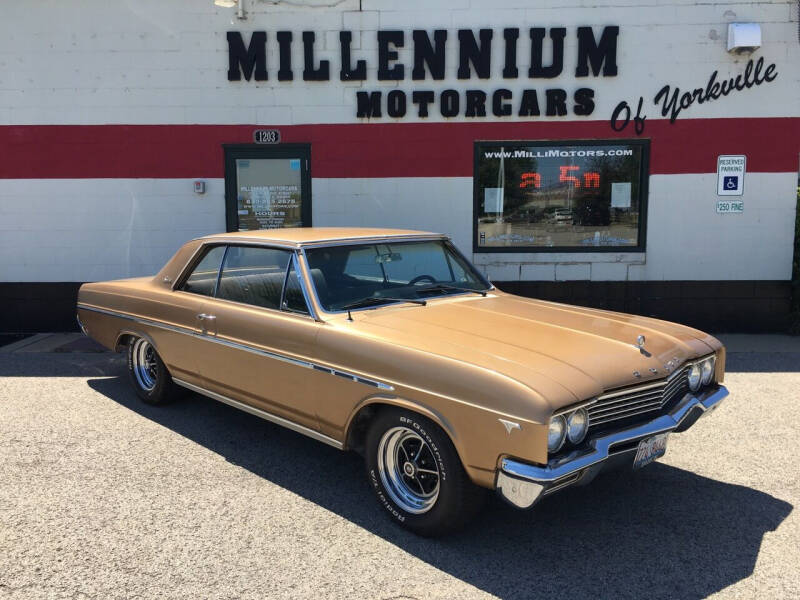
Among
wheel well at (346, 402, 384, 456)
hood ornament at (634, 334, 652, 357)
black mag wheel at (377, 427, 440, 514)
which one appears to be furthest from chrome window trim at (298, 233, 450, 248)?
hood ornament at (634, 334, 652, 357)

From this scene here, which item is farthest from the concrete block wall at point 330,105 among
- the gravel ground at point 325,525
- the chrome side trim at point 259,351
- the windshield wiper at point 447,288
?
the windshield wiper at point 447,288

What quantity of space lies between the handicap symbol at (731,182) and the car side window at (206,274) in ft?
21.8

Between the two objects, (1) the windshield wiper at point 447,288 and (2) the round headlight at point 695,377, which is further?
(1) the windshield wiper at point 447,288

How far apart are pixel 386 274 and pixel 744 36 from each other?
6.42 m

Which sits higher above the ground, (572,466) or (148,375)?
(572,466)

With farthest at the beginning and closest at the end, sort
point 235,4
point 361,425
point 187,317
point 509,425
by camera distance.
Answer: point 235,4
point 187,317
point 361,425
point 509,425

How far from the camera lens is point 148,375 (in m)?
5.63

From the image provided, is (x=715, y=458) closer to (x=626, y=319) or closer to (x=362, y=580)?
(x=626, y=319)

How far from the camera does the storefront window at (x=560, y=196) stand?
28.2 ft

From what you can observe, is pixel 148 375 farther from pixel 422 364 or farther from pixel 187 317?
pixel 422 364

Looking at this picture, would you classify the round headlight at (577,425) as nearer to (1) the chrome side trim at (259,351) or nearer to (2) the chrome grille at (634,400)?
(2) the chrome grille at (634,400)

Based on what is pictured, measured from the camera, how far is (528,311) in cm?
424

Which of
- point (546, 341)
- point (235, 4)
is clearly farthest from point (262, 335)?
point (235, 4)

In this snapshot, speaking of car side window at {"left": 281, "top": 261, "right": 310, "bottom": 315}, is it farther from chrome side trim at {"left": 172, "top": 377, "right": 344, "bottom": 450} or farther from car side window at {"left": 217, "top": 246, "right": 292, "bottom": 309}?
chrome side trim at {"left": 172, "top": 377, "right": 344, "bottom": 450}
